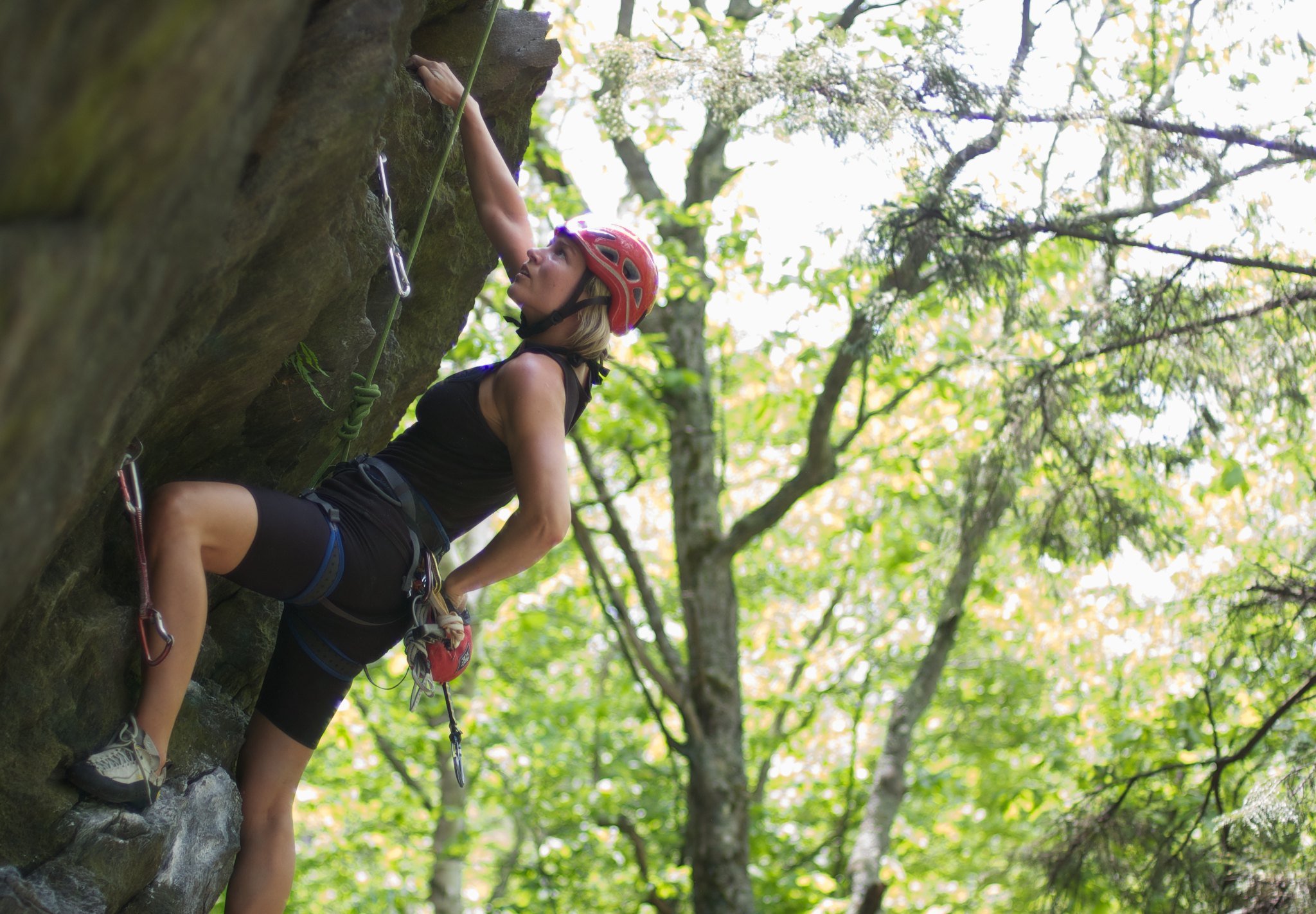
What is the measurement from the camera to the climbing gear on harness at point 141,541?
7.77 feet

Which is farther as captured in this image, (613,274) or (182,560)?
(613,274)

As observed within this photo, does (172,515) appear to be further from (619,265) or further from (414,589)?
(619,265)

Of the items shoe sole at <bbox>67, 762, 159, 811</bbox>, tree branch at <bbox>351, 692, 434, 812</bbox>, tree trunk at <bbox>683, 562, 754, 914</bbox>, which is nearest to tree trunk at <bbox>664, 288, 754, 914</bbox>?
tree trunk at <bbox>683, 562, 754, 914</bbox>

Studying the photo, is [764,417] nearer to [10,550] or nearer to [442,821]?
[442,821]

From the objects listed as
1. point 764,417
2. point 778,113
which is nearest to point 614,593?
point 778,113

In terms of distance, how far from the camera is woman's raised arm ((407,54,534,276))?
3396 mm

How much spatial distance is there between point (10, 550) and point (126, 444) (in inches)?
34.8

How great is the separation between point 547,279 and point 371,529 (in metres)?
0.84

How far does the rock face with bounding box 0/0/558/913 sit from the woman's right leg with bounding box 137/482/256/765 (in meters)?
0.14

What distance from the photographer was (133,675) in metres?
2.72

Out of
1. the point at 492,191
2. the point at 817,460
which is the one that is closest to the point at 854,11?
the point at 817,460

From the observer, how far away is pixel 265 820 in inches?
121

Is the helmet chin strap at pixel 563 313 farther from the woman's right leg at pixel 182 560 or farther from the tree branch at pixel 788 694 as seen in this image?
the tree branch at pixel 788 694

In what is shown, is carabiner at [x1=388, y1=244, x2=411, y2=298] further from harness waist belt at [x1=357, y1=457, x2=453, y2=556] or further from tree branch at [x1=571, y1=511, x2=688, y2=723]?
tree branch at [x1=571, y1=511, x2=688, y2=723]
